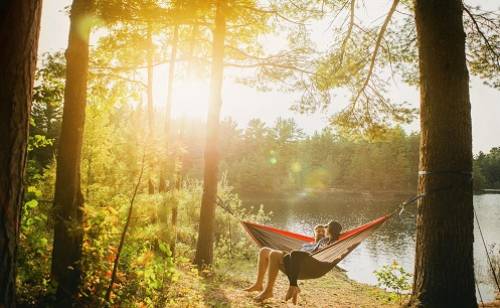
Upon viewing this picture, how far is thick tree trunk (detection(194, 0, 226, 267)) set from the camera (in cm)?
492

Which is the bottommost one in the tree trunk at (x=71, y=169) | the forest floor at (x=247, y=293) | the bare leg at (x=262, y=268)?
the forest floor at (x=247, y=293)

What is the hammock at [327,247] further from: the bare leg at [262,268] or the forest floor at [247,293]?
the forest floor at [247,293]

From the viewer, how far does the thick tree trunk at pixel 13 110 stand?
1.34 m

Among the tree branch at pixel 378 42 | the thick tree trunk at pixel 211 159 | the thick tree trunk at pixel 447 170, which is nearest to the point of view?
the thick tree trunk at pixel 447 170

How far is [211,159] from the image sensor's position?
498 centimetres

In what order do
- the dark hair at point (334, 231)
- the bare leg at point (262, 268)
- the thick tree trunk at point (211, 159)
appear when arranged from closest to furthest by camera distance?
the bare leg at point (262, 268) < the dark hair at point (334, 231) < the thick tree trunk at point (211, 159)

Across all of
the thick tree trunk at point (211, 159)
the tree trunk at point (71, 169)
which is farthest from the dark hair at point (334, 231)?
the tree trunk at point (71, 169)

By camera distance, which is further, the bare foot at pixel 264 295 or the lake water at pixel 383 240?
the lake water at pixel 383 240

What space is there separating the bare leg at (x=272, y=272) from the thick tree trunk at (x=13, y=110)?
8.34 ft

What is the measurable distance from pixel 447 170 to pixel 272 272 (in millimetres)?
1897

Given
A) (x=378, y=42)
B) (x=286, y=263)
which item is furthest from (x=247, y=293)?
(x=378, y=42)

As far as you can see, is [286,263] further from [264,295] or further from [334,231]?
[334,231]

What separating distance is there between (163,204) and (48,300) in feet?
3.24

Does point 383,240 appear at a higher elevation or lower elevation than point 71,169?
lower
